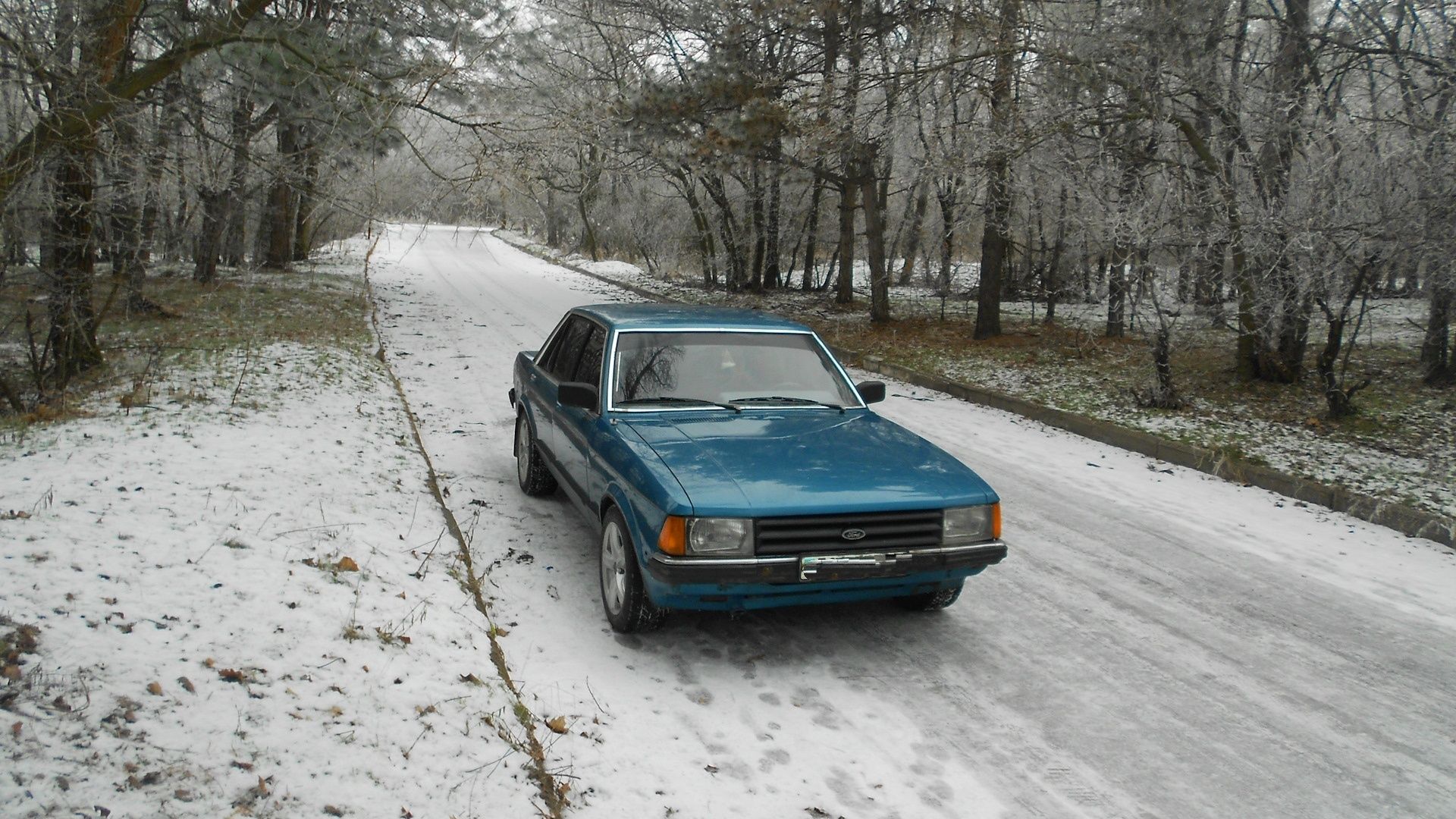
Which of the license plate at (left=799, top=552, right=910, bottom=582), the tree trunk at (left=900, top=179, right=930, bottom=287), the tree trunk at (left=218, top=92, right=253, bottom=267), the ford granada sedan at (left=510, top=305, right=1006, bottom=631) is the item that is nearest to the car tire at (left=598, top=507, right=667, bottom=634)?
the ford granada sedan at (left=510, top=305, right=1006, bottom=631)

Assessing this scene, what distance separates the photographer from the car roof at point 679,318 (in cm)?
609

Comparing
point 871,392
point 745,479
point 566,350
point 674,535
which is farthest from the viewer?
point 566,350

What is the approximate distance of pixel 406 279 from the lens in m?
27.8

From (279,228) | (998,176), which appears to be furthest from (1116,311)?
(279,228)

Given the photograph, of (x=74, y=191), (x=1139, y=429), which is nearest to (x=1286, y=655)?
(x=1139, y=429)

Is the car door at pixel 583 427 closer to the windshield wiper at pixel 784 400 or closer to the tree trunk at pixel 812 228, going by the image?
the windshield wiper at pixel 784 400

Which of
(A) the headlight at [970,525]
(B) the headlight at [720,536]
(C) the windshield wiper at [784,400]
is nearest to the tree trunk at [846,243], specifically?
(C) the windshield wiper at [784,400]

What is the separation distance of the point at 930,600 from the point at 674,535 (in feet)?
5.52

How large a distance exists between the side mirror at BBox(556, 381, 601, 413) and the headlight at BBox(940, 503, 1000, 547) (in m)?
2.06

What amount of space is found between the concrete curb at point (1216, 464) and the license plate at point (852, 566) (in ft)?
16.9

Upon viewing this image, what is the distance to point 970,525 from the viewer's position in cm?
463

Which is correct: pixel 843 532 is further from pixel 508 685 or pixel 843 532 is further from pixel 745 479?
pixel 508 685

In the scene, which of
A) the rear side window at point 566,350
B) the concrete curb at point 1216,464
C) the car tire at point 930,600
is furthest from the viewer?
the concrete curb at point 1216,464

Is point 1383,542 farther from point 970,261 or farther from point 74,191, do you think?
point 970,261
